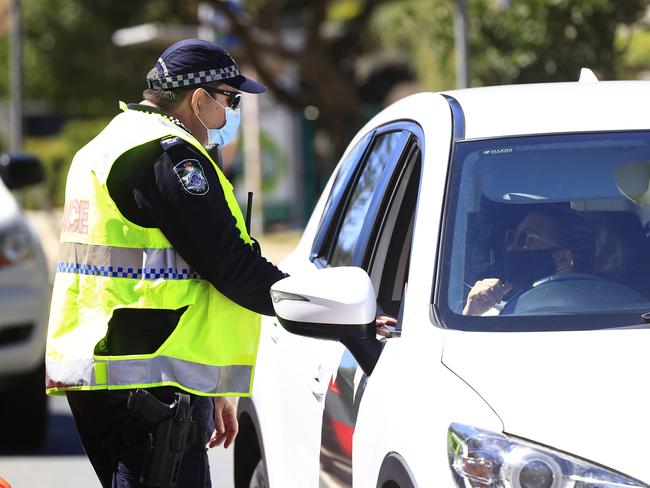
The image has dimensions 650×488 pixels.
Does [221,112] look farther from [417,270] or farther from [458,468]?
[458,468]

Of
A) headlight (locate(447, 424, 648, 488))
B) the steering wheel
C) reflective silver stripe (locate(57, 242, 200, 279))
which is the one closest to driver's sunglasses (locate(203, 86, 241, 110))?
reflective silver stripe (locate(57, 242, 200, 279))

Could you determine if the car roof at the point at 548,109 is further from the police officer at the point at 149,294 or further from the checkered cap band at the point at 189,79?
the police officer at the point at 149,294

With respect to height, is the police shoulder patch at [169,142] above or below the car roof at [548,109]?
below

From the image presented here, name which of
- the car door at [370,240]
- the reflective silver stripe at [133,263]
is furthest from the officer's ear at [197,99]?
the car door at [370,240]

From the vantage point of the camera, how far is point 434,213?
391cm

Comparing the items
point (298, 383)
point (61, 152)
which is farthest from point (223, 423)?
point (61, 152)

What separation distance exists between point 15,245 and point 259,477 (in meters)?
3.73

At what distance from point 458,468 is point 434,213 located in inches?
38.0

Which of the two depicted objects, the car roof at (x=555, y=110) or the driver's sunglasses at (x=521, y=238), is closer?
the driver's sunglasses at (x=521, y=238)

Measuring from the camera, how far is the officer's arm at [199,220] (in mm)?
3975

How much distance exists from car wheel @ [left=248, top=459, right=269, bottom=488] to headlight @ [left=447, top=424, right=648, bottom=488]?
189 cm

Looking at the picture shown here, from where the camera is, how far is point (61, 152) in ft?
119

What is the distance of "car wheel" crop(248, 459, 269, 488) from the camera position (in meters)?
4.99

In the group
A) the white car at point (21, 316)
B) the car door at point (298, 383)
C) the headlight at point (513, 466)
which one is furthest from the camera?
the white car at point (21, 316)
